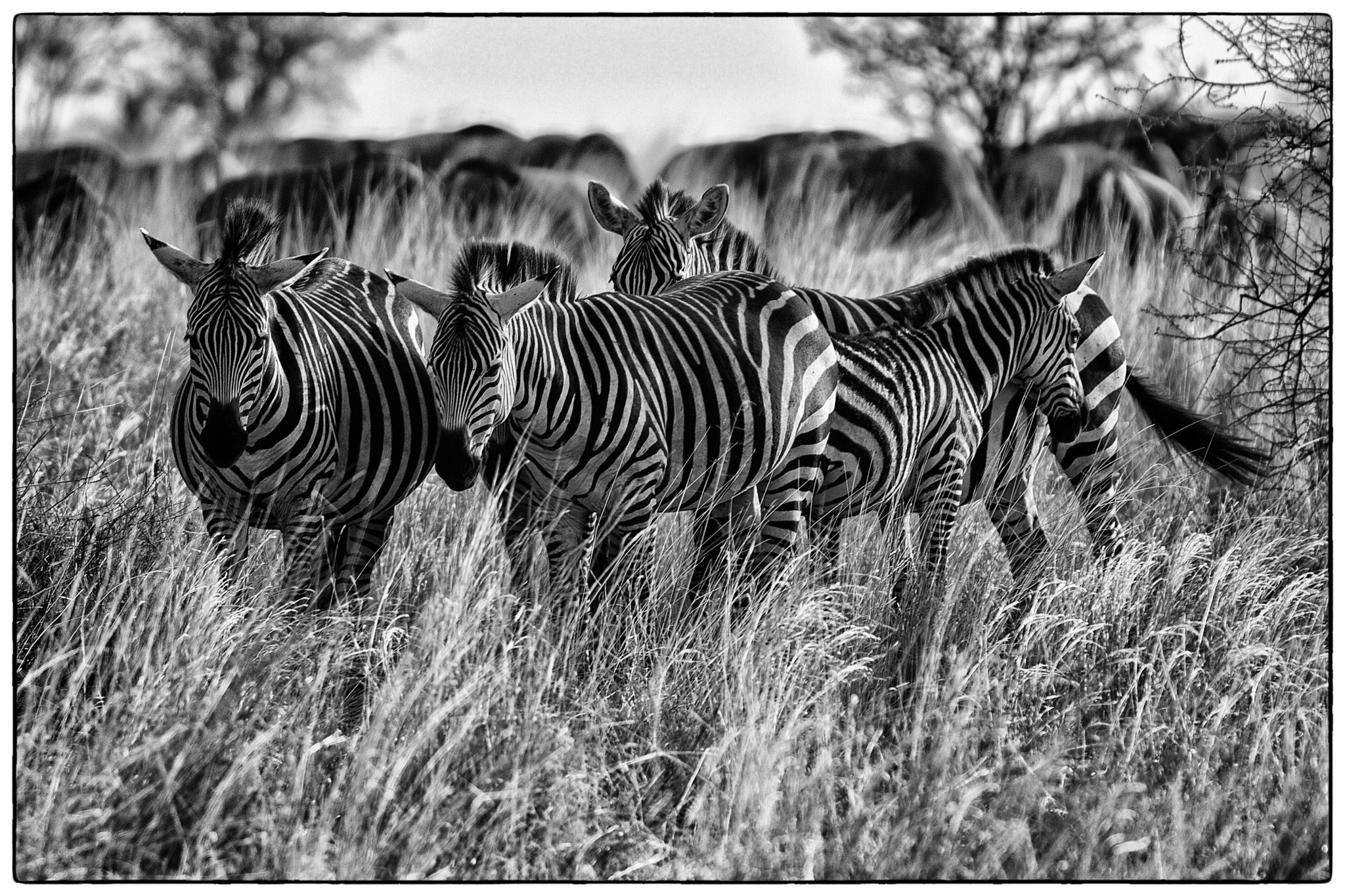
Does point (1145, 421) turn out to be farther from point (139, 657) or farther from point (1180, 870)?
point (139, 657)

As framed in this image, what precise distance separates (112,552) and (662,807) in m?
2.15

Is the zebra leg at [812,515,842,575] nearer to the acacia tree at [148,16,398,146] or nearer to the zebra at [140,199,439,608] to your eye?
the zebra at [140,199,439,608]

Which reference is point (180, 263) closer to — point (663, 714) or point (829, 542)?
point (663, 714)

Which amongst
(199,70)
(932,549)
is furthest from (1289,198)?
(199,70)

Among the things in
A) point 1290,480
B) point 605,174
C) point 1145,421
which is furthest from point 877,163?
point 1290,480

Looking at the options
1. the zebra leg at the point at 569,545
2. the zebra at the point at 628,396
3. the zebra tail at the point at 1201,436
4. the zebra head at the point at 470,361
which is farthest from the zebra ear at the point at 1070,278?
the zebra head at the point at 470,361

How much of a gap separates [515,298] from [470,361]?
0.23 meters

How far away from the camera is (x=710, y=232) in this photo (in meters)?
5.64

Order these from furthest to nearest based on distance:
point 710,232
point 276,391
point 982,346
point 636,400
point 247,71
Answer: point 247,71 → point 710,232 → point 982,346 → point 636,400 → point 276,391

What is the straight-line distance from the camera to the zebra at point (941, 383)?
4.80 meters

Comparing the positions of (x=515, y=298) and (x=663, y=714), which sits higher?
(x=515, y=298)

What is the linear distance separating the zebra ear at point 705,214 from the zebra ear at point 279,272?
205 centimetres

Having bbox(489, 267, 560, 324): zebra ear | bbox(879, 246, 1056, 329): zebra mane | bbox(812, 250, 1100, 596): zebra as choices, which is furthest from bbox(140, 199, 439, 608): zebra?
bbox(879, 246, 1056, 329): zebra mane

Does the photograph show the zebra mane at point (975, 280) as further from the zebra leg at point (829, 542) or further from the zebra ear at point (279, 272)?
the zebra ear at point (279, 272)
